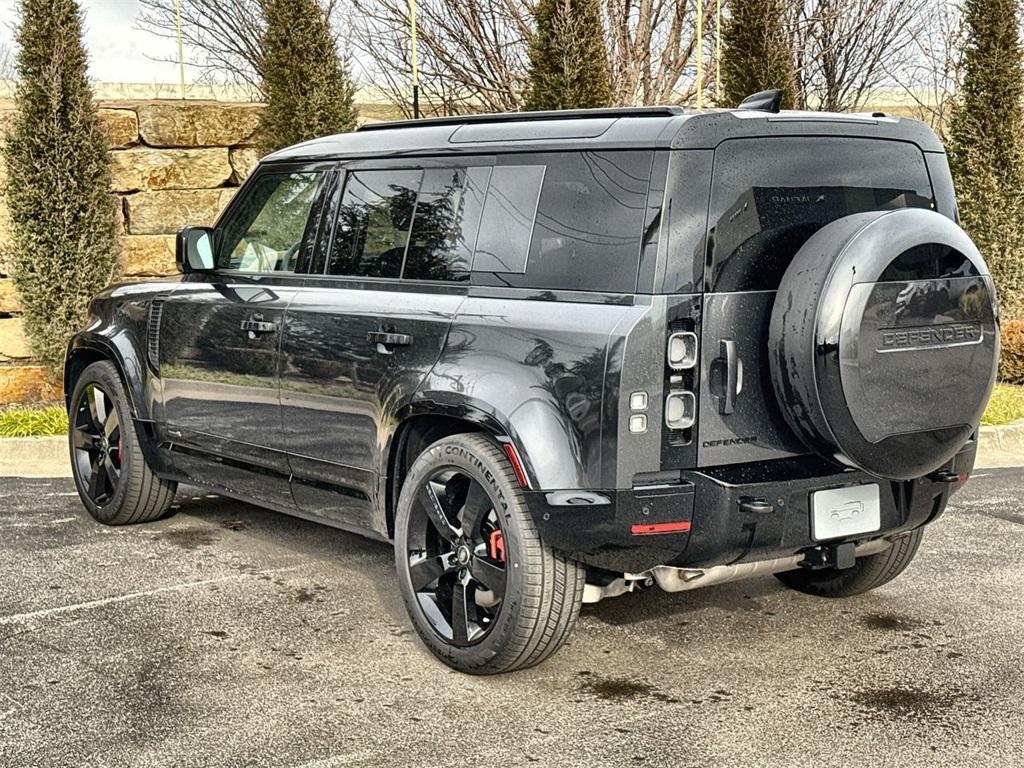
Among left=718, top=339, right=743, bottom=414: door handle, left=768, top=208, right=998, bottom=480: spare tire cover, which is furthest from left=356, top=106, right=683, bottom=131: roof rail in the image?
left=718, top=339, right=743, bottom=414: door handle

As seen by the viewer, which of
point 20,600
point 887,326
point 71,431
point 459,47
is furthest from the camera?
point 459,47

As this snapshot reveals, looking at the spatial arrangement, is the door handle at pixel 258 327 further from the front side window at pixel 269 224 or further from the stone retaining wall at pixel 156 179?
the stone retaining wall at pixel 156 179

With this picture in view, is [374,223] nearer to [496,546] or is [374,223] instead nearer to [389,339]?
[389,339]

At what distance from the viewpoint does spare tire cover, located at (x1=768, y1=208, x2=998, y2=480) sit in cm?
406

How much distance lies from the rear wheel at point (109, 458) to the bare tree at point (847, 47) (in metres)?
11.9

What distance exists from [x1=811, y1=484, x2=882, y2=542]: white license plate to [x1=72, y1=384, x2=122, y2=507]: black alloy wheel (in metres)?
3.79

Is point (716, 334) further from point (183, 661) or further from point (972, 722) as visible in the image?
point (183, 661)

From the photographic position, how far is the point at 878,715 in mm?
4211

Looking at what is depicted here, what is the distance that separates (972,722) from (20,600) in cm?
377

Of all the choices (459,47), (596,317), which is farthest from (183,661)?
(459,47)

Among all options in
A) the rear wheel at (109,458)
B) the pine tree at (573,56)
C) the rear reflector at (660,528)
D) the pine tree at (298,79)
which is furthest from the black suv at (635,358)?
the pine tree at (573,56)

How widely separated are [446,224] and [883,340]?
169cm

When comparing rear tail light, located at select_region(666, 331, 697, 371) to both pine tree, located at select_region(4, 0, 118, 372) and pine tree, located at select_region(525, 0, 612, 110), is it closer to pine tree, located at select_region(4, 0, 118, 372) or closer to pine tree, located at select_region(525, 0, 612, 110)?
pine tree, located at select_region(525, 0, 612, 110)

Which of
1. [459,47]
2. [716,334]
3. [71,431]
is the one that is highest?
[459,47]
